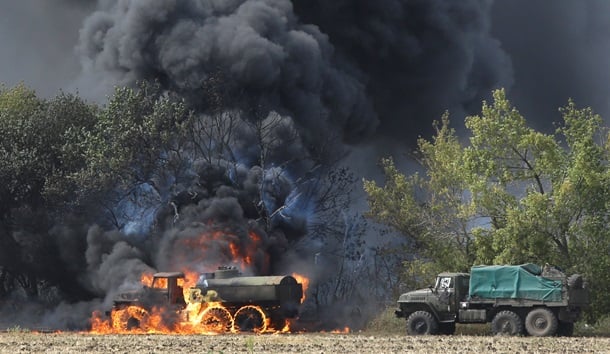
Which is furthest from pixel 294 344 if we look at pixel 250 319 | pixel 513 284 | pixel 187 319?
pixel 513 284

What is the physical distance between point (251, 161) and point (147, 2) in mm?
12651

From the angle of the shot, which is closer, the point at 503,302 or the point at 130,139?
the point at 503,302

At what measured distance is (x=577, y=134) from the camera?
39.1m

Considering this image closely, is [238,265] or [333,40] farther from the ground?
[333,40]

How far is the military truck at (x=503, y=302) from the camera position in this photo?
3469 centimetres

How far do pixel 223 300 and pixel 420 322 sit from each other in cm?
794

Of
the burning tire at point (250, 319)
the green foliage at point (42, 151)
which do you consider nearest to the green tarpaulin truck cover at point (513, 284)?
the burning tire at point (250, 319)

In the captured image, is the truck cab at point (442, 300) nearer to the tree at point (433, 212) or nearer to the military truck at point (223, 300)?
the tree at point (433, 212)

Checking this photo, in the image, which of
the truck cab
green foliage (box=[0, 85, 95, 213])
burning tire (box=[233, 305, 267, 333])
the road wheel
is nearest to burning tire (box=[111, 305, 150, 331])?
burning tire (box=[233, 305, 267, 333])

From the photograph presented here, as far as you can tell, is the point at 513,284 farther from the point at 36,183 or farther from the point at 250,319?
the point at 36,183

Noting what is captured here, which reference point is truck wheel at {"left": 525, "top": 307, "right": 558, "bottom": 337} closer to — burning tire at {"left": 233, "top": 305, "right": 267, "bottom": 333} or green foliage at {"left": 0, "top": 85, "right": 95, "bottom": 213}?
burning tire at {"left": 233, "top": 305, "right": 267, "bottom": 333}

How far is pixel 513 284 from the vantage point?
35.4 meters

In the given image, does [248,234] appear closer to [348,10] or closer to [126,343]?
[126,343]

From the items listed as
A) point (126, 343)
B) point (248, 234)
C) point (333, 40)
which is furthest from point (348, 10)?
point (126, 343)
